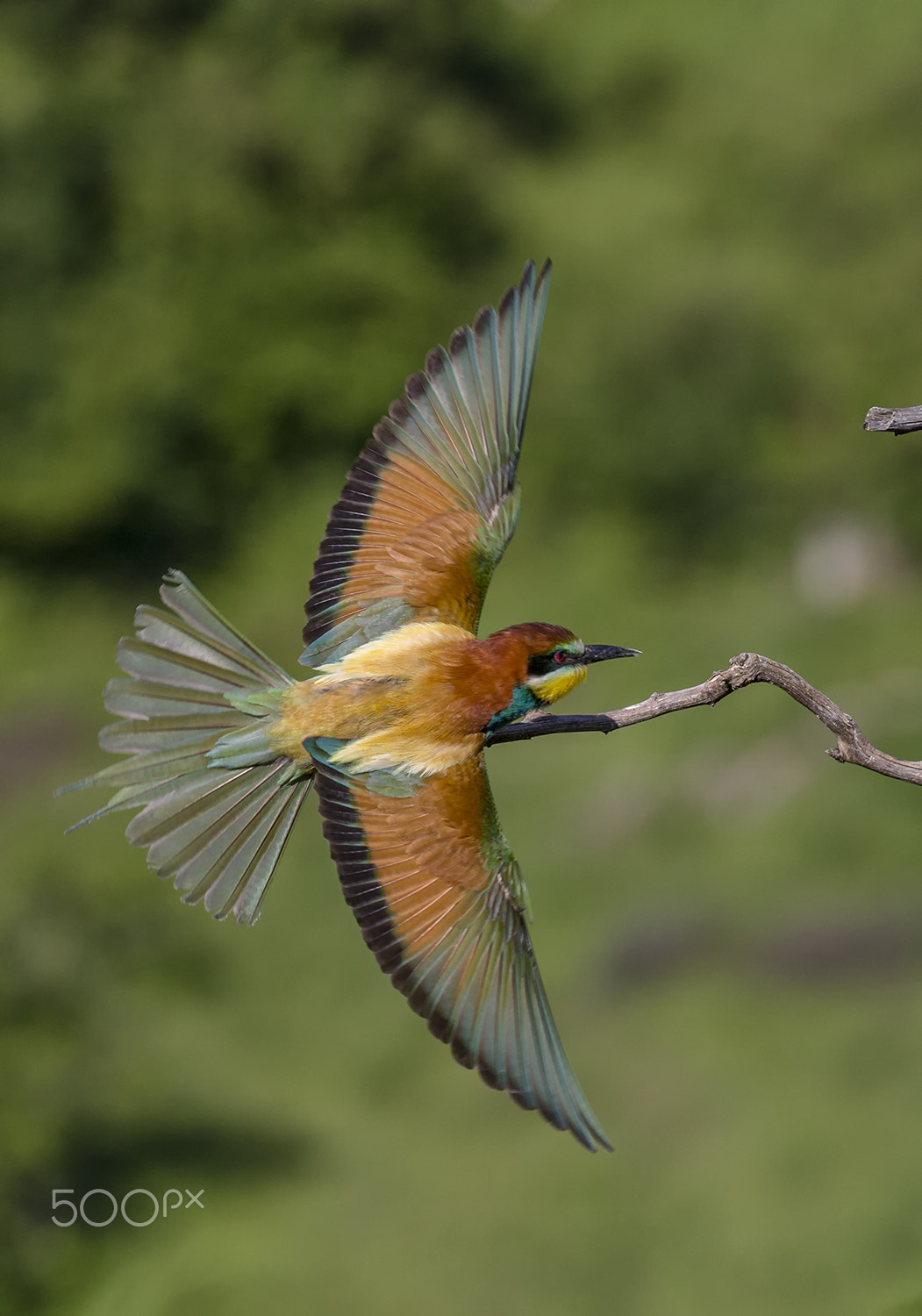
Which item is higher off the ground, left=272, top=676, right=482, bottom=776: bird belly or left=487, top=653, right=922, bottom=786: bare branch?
left=272, top=676, right=482, bottom=776: bird belly

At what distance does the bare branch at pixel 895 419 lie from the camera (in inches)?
89.7

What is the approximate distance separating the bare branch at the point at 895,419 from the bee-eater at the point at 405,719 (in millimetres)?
713

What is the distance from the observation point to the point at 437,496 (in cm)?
314

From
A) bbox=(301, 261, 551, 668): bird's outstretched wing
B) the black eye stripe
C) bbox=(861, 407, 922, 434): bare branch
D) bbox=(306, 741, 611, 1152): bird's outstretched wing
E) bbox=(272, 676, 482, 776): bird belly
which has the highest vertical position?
bbox=(301, 261, 551, 668): bird's outstretched wing

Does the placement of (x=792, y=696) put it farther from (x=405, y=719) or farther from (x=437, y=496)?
(x=437, y=496)

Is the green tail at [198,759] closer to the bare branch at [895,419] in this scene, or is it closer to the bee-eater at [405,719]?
the bee-eater at [405,719]

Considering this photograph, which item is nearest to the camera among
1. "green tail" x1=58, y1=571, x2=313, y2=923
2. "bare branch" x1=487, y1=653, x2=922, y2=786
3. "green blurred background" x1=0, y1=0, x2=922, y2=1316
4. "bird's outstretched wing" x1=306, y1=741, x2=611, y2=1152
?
"bare branch" x1=487, y1=653, x2=922, y2=786

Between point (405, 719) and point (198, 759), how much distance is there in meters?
0.46

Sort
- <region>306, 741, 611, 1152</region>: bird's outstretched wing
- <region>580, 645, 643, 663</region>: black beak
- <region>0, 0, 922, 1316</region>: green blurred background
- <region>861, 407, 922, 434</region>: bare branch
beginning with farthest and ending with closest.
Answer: <region>0, 0, 922, 1316</region>: green blurred background, <region>580, 645, 643, 663</region>: black beak, <region>306, 741, 611, 1152</region>: bird's outstretched wing, <region>861, 407, 922, 434</region>: bare branch

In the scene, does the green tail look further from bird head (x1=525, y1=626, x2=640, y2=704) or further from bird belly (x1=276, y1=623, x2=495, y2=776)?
bird head (x1=525, y1=626, x2=640, y2=704)

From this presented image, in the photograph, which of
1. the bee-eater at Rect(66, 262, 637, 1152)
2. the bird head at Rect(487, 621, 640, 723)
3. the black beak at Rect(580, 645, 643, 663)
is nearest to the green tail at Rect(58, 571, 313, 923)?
the bee-eater at Rect(66, 262, 637, 1152)

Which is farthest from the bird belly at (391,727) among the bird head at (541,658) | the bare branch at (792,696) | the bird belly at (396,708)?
the bare branch at (792,696)

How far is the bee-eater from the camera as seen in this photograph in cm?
278

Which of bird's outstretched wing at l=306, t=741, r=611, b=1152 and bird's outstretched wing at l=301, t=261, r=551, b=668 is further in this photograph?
bird's outstretched wing at l=301, t=261, r=551, b=668
